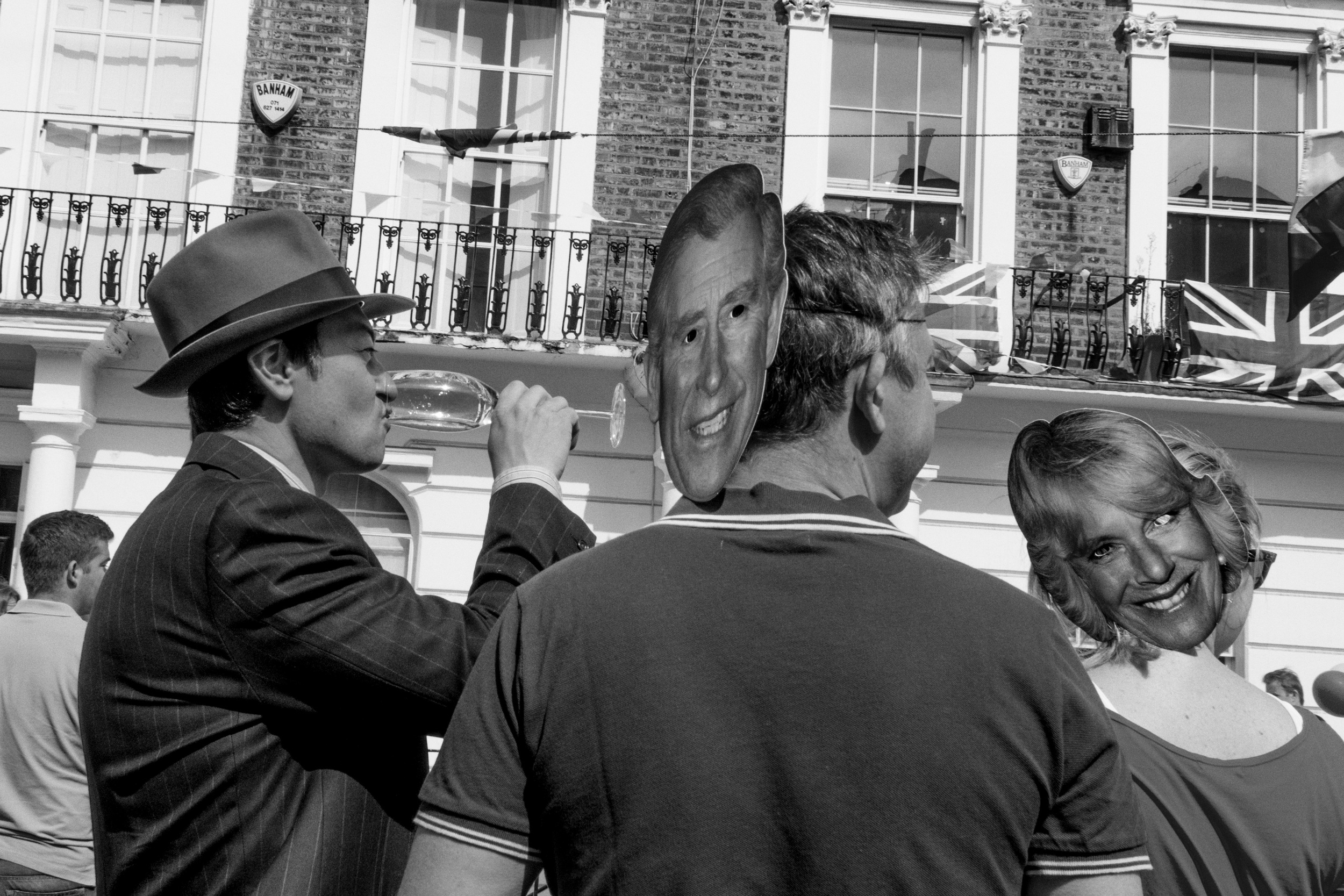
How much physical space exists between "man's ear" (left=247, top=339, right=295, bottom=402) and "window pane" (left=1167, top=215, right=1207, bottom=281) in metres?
10.2

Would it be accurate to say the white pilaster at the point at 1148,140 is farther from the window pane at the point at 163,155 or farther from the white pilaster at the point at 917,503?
the window pane at the point at 163,155

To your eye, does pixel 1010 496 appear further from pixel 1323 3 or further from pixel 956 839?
pixel 1323 3

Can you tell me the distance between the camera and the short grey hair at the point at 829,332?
1486mm

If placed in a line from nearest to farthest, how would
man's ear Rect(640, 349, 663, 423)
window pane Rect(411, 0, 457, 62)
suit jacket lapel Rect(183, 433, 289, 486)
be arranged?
man's ear Rect(640, 349, 663, 423) → suit jacket lapel Rect(183, 433, 289, 486) → window pane Rect(411, 0, 457, 62)

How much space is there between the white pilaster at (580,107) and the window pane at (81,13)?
3.76 m

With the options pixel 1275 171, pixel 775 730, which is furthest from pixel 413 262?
pixel 775 730

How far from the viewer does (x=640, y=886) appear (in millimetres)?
1296

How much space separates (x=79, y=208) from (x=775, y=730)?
403 inches

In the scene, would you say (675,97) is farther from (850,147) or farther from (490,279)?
(490,279)

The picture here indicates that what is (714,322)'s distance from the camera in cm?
154

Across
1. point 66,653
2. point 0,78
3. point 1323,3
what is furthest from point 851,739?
point 1323,3

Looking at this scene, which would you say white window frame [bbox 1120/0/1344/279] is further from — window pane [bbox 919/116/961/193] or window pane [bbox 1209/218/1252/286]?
window pane [bbox 919/116/961/193]

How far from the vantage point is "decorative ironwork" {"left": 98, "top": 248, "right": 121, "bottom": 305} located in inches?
395

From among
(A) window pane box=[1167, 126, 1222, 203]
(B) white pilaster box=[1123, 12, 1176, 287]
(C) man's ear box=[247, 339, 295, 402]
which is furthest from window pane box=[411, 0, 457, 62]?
(C) man's ear box=[247, 339, 295, 402]
